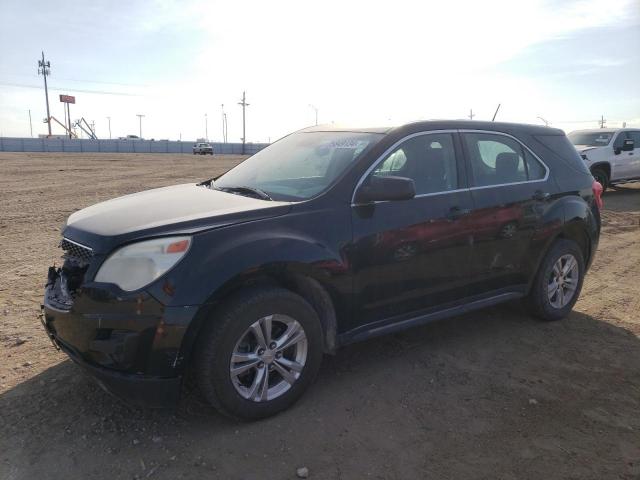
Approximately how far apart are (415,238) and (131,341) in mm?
1954

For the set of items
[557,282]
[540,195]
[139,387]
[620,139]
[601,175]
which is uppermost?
[620,139]

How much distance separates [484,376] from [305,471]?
5.53 ft

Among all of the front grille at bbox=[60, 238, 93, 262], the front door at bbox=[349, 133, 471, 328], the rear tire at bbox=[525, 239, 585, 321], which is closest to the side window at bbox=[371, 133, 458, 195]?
the front door at bbox=[349, 133, 471, 328]

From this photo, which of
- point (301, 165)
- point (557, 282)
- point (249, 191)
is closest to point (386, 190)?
point (301, 165)

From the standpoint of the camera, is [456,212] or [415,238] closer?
[415,238]

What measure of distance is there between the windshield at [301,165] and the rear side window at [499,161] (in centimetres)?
93

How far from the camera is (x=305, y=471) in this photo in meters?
2.69

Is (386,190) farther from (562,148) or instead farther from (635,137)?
(635,137)

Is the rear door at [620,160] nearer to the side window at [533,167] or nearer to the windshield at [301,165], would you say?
the side window at [533,167]

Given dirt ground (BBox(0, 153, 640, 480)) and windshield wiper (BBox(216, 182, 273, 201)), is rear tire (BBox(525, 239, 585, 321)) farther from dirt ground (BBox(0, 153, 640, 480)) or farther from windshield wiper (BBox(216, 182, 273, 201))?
windshield wiper (BBox(216, 182, 273, 201))

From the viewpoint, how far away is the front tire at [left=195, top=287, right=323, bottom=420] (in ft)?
9.41

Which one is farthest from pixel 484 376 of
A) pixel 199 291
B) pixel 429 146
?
pixel 199 291

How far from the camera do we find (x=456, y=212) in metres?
3.88

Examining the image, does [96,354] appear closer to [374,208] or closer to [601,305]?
[374,208]
